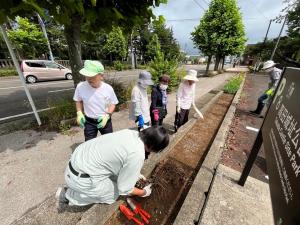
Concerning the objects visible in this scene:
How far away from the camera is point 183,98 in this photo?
3949 mm

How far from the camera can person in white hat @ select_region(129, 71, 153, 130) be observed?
2.95 meters

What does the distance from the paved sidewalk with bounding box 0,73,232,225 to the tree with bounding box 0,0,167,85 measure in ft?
7.72

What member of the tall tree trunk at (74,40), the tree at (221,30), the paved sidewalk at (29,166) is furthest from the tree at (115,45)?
the paved sidewalk at (29,166)

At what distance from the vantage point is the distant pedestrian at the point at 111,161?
155cm

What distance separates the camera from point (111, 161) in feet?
5.28

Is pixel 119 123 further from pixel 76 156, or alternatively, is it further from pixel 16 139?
pixel 76 156

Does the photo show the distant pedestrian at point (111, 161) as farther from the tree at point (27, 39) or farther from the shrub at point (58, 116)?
the tree at point (27, 39)

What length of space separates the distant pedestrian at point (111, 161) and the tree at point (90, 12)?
1606mm

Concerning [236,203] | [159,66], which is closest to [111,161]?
[236,203]

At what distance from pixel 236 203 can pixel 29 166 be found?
11.8 ft

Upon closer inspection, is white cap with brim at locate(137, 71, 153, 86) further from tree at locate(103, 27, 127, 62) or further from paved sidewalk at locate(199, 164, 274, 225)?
tree at locate(103, 27, 127, 62)

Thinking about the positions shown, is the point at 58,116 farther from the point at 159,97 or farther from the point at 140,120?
the point at 159,97

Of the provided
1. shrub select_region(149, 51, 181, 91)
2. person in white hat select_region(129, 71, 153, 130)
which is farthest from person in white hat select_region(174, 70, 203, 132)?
shrub select_region(149, 51, 181, 91)

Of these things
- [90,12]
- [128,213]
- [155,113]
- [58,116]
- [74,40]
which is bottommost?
[128,213]
